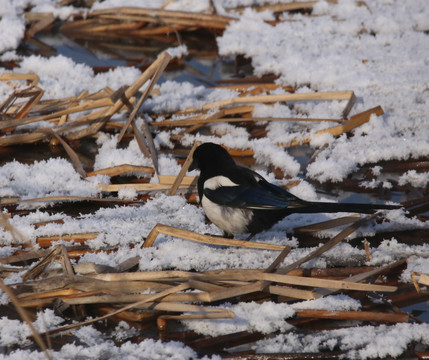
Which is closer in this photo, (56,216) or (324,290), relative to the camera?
(324,290)

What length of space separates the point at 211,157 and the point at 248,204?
383 millimetres

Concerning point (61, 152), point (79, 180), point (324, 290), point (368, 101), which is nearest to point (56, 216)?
point (79, 180)

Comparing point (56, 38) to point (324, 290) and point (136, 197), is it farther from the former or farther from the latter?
point (324, 290)

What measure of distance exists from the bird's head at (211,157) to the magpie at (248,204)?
89 millimetres

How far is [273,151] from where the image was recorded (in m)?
3.75

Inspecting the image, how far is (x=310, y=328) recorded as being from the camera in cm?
223

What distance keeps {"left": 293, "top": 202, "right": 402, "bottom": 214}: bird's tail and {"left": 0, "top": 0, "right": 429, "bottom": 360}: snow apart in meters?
0.15

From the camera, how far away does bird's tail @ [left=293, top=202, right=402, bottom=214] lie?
2.84 metres

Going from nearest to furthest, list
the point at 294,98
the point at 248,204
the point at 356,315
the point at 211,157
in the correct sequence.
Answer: the point at 356,315
the point at 248,204
the point at 211,157
the point at 294,98

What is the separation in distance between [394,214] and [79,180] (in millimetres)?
1669

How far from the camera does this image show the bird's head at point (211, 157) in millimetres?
3205

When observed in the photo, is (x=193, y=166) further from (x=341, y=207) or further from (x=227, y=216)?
(x=341, y=207)

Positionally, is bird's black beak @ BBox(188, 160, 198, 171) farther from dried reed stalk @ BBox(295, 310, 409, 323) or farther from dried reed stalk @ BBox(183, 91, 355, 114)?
dried reed stalk @ BBox(295, 310, 409, 323)

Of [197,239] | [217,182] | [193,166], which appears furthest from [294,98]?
[197,239]
